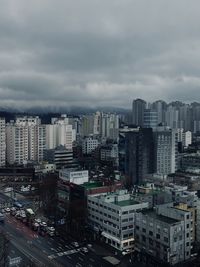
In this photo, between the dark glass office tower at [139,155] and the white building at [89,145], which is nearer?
the dark glass office tower at [139,155]

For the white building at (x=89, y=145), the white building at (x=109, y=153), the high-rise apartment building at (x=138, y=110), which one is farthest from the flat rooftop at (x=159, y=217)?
the high-rise apartment building at (x=138, y=110)

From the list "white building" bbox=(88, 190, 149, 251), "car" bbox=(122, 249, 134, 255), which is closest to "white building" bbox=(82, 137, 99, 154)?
"white building" bbox=(88, 190, 149, 251)

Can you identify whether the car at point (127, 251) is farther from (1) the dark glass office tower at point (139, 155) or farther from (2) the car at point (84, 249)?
(1) the dark glass office tower at point (139, 155)

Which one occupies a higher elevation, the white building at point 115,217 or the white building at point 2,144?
the white building at point 2,144

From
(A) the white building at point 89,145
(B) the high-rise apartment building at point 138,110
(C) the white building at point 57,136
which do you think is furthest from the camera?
(B) the high-rise apartment building at point 138,110

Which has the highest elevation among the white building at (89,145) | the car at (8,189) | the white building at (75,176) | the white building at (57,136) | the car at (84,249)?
the white building at (57,136)

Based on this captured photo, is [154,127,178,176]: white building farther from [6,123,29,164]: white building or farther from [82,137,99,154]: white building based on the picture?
[82,137,99,154]: white building

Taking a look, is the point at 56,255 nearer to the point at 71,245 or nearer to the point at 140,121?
the point at 71,245

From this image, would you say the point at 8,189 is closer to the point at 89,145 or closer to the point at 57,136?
the point at 57,136
